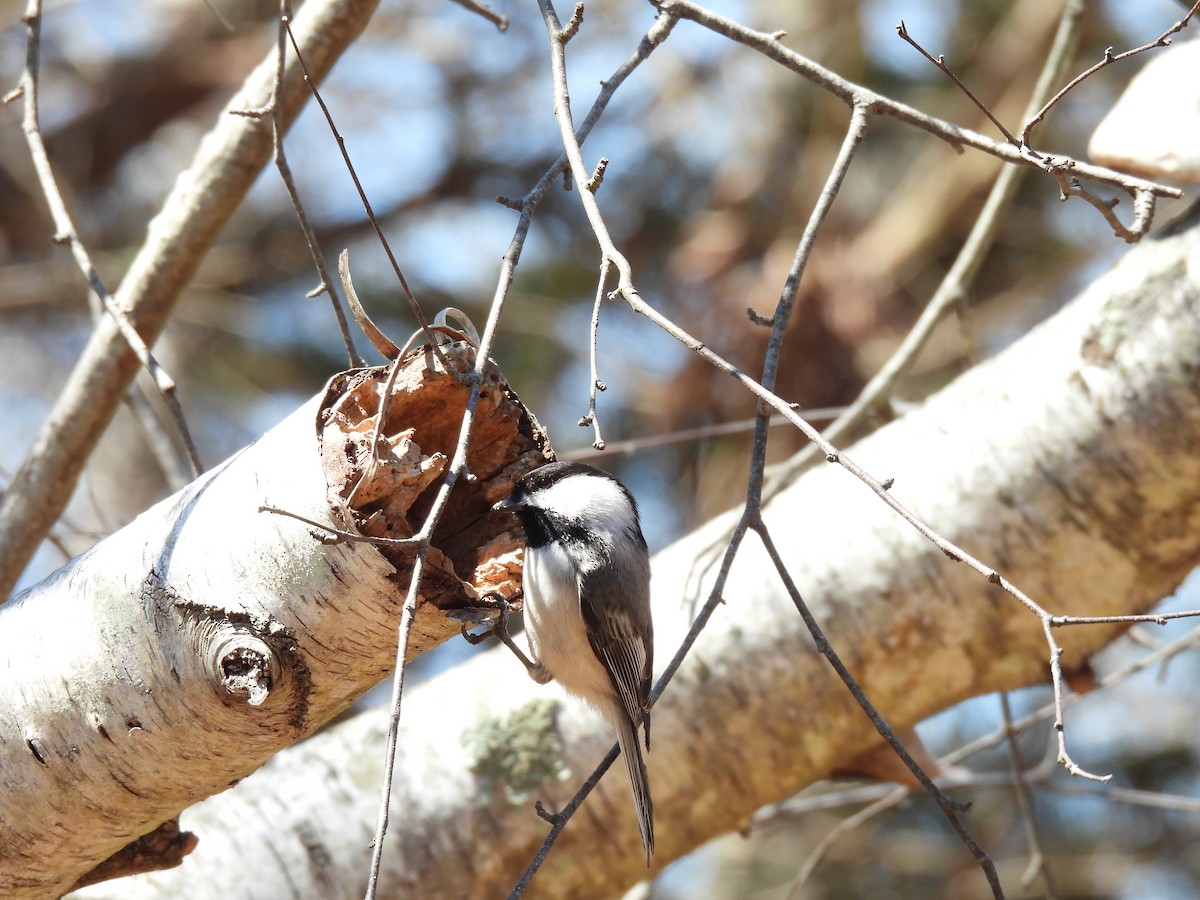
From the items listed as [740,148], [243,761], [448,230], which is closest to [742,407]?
[740,148]

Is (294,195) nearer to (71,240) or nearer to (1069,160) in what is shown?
(71,240)

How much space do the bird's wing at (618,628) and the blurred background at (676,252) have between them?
95.0 inches

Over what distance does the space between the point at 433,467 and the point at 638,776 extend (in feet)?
3.06

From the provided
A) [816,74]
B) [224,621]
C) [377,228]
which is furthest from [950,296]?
[224,621]

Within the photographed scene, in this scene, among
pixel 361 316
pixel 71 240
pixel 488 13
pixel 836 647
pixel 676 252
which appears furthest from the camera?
pixel 676 252

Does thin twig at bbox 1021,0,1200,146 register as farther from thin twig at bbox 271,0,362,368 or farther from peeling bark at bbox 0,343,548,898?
thin twig at bbox 271,0,362,368

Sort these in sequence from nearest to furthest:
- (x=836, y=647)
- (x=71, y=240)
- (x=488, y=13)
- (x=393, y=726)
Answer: (x=393, y=726) < (x=71, y=240) < (x=488, y=13) < (x=836, y=647)

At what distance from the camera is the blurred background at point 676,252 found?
4703 mm

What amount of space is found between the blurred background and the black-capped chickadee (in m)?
2.40

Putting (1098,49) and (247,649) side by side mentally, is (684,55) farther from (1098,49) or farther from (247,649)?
(247,649)

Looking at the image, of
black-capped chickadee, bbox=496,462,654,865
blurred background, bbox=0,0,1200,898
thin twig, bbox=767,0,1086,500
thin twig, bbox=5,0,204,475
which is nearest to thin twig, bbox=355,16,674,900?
thin twig, bbox=5,0,204,475

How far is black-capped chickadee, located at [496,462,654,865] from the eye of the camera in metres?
2.05

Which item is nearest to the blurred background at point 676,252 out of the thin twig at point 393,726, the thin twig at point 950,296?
the thin twig at point 950,296

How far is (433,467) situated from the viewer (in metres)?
1.35
